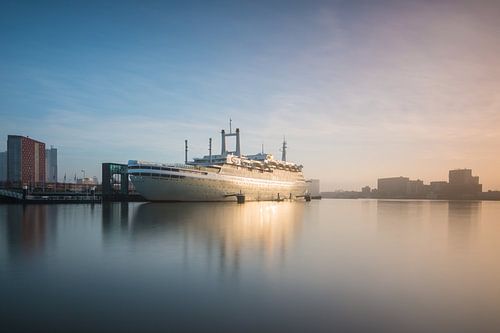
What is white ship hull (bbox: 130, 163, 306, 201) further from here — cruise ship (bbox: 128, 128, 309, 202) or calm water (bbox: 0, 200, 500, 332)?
calm water (bbox: 0, 200, 500, 332)

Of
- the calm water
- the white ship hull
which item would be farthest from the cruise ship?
the calm water

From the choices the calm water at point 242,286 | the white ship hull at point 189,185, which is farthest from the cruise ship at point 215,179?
the calm water at point 242,286

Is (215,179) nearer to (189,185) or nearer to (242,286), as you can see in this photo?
(189,185)

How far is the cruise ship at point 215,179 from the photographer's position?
66125 mm

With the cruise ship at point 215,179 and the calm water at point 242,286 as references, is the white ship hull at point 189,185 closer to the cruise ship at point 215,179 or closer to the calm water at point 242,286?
the cruise ship at point 215,179

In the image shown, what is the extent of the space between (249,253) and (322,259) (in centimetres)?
355

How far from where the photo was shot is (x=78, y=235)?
23344 millimetres

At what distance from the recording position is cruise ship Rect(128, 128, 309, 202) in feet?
217

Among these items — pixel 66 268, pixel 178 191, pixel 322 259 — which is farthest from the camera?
pixel 178 191

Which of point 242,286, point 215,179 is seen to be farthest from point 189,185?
point 242,286

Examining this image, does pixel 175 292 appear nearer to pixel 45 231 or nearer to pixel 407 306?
pixel 407 306

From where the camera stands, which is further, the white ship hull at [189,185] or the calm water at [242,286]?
the white ship hull at [189,185]

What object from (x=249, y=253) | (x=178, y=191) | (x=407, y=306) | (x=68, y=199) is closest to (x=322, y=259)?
(x=249, y=253)

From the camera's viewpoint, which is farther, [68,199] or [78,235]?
[68,199]
